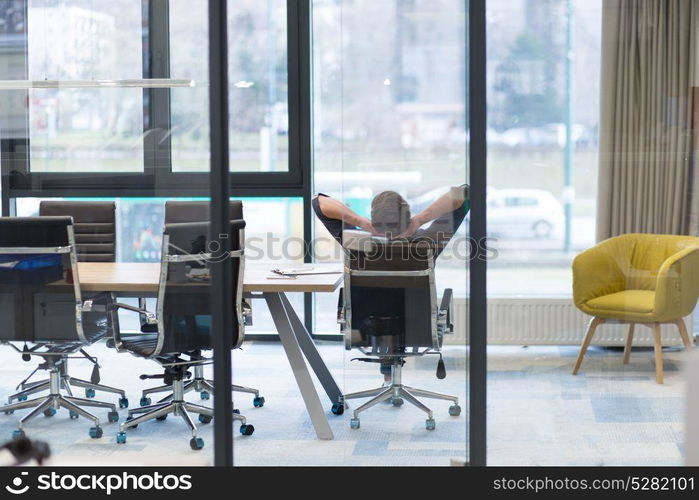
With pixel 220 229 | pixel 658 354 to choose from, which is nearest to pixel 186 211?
pixel 220 229

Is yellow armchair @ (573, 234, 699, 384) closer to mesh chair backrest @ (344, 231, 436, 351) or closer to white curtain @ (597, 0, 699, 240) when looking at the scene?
white curtain @ (597, 0, 699, 240)

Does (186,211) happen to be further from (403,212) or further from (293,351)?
(293,351)

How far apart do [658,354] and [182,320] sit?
6.63ft

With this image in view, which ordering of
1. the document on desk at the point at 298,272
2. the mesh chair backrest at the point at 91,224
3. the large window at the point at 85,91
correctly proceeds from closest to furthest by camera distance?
the mesh chair backrest at the point at 91,224, the large window at the point at 85,91, the document on desk at the point at 298,272

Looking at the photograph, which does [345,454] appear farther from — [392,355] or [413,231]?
[413,231]

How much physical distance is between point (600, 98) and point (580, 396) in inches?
48.4

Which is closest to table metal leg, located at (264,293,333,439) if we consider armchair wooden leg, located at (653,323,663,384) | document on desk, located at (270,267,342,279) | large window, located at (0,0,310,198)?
document on desk, located at (270,267,342,279)

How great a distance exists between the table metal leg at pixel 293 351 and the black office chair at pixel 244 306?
227 millimetres

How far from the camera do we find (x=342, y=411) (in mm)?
4254

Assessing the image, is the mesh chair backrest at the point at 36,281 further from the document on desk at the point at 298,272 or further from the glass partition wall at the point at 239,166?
the document on desk at the point at 298,272

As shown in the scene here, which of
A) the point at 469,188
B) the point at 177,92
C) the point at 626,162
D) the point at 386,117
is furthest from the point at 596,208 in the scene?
the point at 177,92

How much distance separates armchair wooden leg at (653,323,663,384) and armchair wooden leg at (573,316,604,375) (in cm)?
22

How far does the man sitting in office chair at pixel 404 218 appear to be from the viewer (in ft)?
13.0

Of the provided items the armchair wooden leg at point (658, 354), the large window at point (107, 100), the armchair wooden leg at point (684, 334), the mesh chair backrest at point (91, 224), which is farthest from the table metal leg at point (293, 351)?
the armchair wooden leg at point (684, 334)
